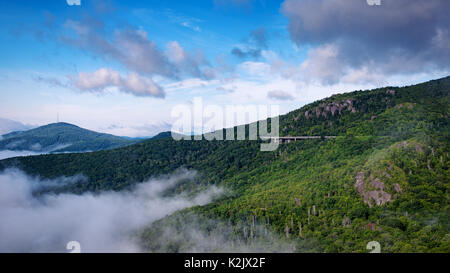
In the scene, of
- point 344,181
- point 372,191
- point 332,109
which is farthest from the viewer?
point 332,109

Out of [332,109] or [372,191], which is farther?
[332,109]

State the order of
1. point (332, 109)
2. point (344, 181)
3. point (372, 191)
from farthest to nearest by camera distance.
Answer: point (332, 109)
point (344, 181)
point (372, 191)

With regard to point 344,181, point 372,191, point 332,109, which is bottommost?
point 372,191

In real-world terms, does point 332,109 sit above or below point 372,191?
above

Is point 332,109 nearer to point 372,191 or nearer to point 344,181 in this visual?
point 344,181

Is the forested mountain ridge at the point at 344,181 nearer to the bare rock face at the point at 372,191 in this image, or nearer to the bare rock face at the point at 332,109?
the bare rock face at the point at 372,191

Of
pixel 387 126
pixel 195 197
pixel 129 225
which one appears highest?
pixel 387 126

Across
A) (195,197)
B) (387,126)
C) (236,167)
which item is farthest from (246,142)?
(387,126)

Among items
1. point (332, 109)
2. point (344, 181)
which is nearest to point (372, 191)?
point (344, 181)
